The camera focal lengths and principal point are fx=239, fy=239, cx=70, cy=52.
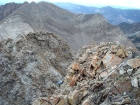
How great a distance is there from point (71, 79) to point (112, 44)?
4.70 metres

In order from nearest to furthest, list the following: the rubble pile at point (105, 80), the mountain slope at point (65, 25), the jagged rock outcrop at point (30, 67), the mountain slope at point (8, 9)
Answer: the rubble pile at point (105, 80) → the jagged rock outcrop at point (30, 67) → the mountain slope at point (65, 25) → the mountain slope at point (8, 9)

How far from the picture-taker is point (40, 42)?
132 feet

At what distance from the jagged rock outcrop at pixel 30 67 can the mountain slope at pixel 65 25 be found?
4861 cm

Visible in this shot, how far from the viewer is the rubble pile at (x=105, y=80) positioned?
11.4 metres

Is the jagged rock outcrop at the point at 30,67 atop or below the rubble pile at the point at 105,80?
below

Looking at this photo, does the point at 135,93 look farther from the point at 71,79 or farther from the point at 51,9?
the point at 51,9

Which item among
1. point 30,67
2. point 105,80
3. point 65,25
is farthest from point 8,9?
point 105,80

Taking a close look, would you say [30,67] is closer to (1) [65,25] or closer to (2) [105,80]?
(2) [105,80]

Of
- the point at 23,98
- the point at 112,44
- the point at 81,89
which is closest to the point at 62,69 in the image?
the point at 23,98

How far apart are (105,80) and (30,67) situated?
23415mm

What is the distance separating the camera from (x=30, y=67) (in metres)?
35.5

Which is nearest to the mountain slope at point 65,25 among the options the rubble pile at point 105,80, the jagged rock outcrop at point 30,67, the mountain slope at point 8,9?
the mountain slope at point 8,9

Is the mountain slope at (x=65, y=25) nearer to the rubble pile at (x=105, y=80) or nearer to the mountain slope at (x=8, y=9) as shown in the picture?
the mountain slope at (x=8, y=9)

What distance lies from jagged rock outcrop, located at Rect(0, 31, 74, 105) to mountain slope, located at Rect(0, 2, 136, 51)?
159 ft
